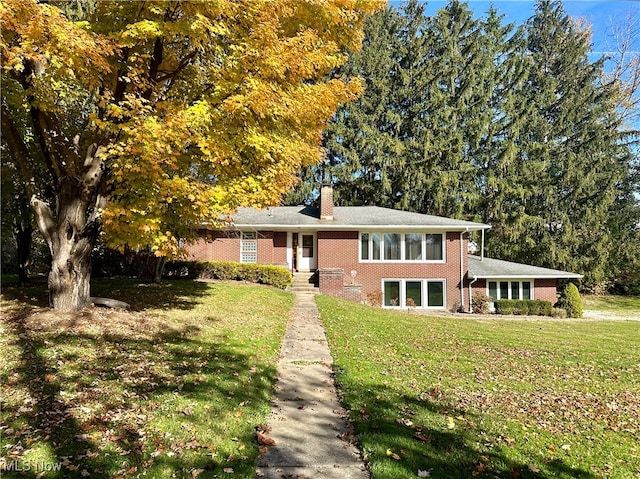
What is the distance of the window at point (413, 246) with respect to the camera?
2154 centimetres

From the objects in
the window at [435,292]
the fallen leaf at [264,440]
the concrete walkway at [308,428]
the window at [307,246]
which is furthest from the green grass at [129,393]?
the window at [435,292]

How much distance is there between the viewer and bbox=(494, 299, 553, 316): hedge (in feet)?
69.8

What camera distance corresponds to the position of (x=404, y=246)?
70.7 ft

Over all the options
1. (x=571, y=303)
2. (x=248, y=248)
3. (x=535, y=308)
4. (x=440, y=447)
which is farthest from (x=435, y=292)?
(x=440, y=447)

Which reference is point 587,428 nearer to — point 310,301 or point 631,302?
point 310,301

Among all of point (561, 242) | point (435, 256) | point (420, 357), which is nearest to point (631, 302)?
point (561, 242)

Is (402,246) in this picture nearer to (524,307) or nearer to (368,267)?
(368,267)

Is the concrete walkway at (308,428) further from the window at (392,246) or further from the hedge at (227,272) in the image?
the window at (392,246)

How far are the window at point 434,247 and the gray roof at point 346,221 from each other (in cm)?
73

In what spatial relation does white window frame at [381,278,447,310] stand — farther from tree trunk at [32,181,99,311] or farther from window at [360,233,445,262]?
tree trunk at [32,181,99,311]

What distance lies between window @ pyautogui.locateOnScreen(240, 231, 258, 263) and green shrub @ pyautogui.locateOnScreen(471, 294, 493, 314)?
39.5 ft

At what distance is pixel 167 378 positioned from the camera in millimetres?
5574

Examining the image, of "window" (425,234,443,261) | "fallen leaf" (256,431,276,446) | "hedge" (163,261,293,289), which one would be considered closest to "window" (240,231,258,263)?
"hedge" (163,261,293,289)

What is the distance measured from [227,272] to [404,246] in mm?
9500
